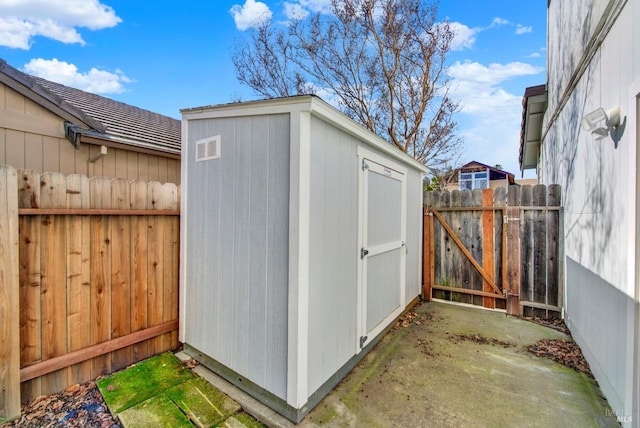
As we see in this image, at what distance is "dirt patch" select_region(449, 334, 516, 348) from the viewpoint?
3.32m

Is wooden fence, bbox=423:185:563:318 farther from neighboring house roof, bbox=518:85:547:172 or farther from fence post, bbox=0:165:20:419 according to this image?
fence post, bbox=0:165:20:419

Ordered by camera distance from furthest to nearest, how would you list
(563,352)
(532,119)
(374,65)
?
1. (374,65)
2. (532,119)
3. (563,352)

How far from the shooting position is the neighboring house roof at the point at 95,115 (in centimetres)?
348

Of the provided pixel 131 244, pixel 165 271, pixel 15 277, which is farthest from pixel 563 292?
pixel 15 277

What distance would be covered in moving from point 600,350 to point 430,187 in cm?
978

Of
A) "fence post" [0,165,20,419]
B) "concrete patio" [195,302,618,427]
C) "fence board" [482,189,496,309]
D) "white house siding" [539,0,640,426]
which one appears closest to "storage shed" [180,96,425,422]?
"concrete patio" [195,302,618,427]

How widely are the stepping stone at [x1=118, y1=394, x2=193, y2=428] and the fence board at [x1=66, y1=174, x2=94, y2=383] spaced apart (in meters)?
0.75

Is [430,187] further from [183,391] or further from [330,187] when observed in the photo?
[183,391]

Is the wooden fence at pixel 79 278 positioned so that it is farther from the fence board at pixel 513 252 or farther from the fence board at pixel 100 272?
the fence board at pixel 513 252

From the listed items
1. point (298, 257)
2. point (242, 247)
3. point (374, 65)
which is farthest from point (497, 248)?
point (374, 65)

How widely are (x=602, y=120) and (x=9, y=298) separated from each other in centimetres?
448

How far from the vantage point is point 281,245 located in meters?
2.18

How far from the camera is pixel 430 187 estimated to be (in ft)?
38.4

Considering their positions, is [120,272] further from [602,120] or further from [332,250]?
[602,120]
